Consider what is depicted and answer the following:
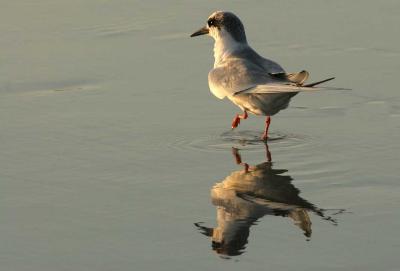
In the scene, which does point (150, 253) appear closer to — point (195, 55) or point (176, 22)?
point (195, 55)

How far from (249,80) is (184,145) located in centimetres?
75

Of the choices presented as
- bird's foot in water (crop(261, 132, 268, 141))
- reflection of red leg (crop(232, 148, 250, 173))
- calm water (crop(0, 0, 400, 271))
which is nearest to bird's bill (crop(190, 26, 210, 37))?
→ calm water (crop(0, 0, 400, 271))

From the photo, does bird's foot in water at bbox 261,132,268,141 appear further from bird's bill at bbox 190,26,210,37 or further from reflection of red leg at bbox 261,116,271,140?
bird's bill at bbox 190,26,210,37

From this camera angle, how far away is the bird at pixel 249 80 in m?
8.46

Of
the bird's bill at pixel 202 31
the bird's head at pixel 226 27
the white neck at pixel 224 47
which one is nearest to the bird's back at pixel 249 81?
the white neck at pixel 224 47

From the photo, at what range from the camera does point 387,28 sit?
1123cm

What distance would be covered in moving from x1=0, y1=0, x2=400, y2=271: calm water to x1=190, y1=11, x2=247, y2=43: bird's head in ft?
1.40

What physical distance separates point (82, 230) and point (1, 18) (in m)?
5.50

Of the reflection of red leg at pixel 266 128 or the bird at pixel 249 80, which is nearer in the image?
the bird at pixel 249 80

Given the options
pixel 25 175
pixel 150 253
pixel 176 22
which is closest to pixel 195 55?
pixel 176 22

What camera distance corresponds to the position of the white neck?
9.75 metres

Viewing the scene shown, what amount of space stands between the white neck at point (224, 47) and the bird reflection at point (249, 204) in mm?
1768

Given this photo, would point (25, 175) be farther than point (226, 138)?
No

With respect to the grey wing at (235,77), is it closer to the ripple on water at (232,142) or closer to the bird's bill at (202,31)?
the ripple on water at (232,142)
